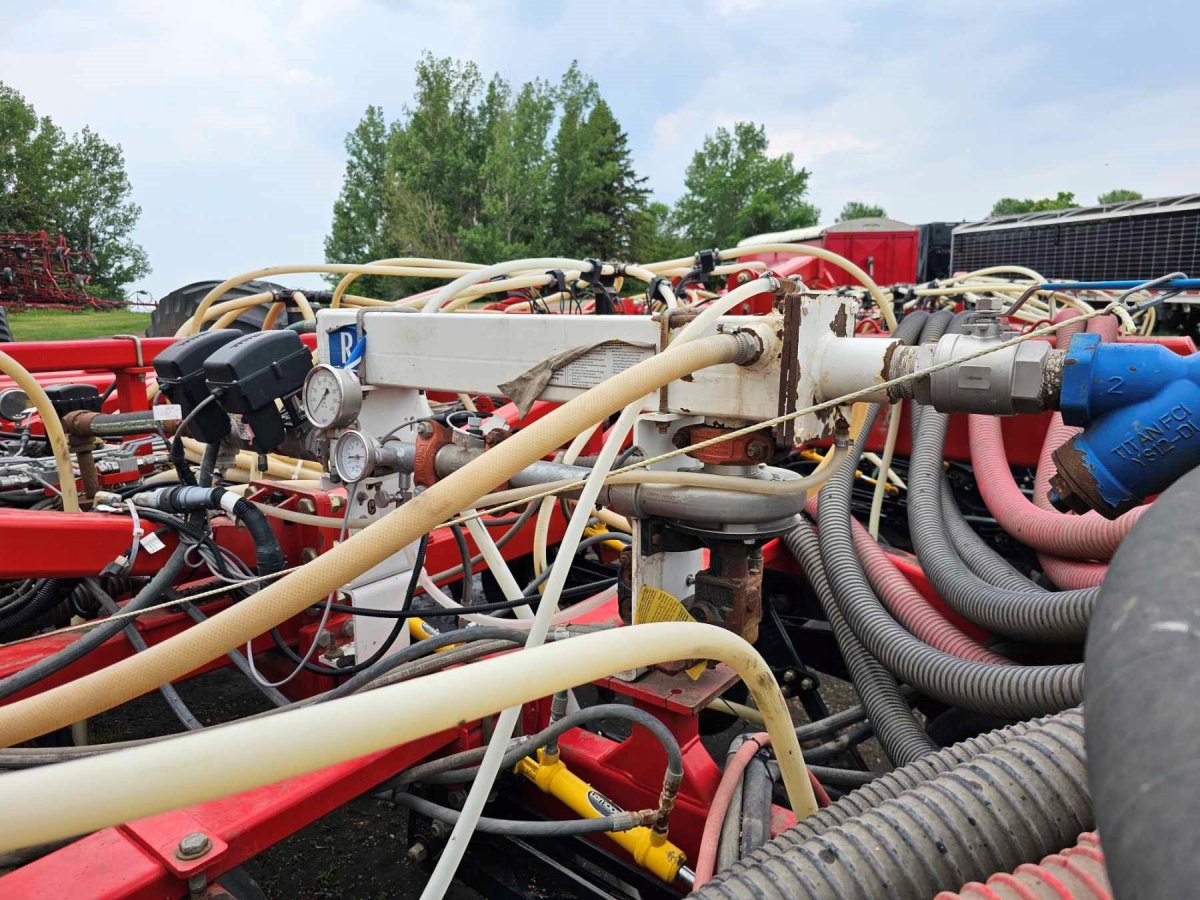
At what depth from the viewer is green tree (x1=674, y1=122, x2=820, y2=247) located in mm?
41312

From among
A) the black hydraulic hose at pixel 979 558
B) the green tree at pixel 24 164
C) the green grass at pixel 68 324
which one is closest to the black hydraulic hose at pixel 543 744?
the black hydraulic hose at pixel 979 558

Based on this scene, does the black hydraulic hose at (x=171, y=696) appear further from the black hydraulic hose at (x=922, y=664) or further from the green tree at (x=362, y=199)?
the green tree at (x=362, y=199)

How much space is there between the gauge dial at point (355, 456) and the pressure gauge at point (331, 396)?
0.17 feet

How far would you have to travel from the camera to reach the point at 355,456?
6.18 ft

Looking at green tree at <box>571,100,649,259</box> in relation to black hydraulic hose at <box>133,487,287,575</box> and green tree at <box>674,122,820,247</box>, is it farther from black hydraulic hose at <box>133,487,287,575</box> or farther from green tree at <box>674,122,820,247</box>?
black hydraulic hose at <box>133,487,287,575</box>

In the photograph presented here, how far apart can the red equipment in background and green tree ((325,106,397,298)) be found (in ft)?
63.0

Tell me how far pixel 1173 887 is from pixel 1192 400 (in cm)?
100

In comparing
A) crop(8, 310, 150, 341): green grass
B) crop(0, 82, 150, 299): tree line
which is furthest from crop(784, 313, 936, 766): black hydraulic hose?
crop(0, 82, 150, 299): tree line

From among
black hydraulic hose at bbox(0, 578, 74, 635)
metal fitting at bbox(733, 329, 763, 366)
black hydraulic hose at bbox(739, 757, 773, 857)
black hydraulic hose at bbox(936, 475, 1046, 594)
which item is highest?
metal fitting at bbox(733, 329, 763, 366)

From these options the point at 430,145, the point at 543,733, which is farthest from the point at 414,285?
the point at 543,733

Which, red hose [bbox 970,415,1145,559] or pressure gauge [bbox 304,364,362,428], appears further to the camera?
red hose [bbox 970,415,1145,559]

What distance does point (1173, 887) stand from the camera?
35cm

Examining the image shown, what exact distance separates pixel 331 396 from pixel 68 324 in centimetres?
1703

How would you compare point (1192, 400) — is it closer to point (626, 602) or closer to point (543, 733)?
Result: point (626, 602)
